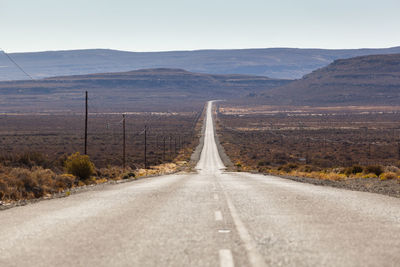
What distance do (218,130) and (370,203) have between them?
126701 mm

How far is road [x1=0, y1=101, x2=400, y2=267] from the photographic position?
668 cm

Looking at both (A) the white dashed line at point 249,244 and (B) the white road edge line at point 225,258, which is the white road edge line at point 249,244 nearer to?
(A) the white dashed line at point 249,244

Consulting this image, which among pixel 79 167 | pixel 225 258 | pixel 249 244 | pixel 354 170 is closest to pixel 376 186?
pixel 354 170

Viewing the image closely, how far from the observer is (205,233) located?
8.51 m

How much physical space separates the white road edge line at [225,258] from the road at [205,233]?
1cm

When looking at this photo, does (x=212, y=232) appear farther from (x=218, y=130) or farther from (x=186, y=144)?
(x=218, y=130)

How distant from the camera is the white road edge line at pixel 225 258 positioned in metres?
6.35

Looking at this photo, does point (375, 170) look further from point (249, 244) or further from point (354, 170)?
point (249, 244)

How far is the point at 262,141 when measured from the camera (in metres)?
110

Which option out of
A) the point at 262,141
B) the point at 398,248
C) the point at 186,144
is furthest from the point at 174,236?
the point at 262,141

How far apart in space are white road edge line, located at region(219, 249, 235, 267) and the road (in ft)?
0.04

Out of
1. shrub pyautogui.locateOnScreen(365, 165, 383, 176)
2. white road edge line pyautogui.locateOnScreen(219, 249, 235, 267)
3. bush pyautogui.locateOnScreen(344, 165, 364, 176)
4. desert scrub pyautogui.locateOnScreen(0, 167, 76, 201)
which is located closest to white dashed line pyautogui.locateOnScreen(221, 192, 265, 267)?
white road edge line pyautogui.locateOnScreen(219, 249, 235, 267)

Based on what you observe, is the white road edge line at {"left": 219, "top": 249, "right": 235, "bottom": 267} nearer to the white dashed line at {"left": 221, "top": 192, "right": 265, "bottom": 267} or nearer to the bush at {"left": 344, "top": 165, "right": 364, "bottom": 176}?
the white dashed line at {"left": 221, "top": 192, "right": 265, "bottom": 267}

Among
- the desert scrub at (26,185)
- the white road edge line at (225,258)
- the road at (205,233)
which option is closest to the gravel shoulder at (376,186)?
the road at (205,233)
